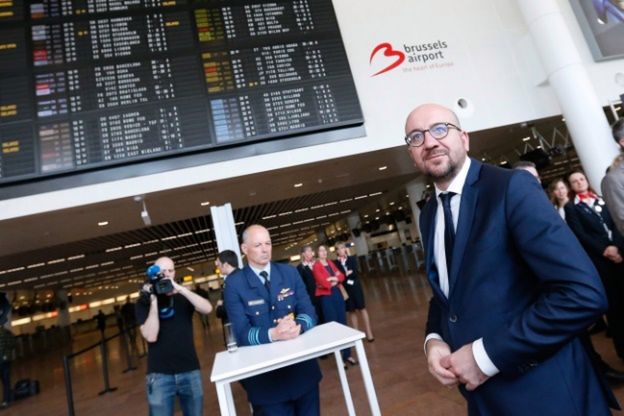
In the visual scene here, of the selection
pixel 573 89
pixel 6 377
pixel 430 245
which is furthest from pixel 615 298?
pixel 6 377

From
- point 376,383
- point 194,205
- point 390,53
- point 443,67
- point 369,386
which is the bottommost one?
point 376,383

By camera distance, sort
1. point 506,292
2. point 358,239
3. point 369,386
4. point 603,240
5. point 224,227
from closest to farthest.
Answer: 1. point 506,292
2. point 369,386
3. point 603,240
4. point 224,227
5. point 358,239

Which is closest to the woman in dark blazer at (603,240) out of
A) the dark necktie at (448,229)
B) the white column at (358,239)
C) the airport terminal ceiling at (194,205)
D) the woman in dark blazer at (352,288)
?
the dark necktie at (448,229)

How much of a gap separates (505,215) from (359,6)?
224 inches

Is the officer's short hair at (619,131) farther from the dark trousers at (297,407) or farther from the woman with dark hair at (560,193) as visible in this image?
the dark trousers at (297,407)

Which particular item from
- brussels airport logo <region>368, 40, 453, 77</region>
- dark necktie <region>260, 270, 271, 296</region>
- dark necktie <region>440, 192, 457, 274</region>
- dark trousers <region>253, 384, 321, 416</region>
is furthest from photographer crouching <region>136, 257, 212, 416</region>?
brussels airport logo <region>368, 40, 453, 77</region>

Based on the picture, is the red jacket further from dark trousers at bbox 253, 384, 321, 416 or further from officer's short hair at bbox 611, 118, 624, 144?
officer's short hair at bbox 611, 118, 624, 144

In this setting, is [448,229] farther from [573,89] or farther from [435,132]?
[573,89]

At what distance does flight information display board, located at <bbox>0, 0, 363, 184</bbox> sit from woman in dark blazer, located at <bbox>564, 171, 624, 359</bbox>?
2678 mm

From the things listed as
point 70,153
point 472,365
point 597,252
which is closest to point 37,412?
point 70,153

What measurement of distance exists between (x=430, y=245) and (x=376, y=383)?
2.97 m

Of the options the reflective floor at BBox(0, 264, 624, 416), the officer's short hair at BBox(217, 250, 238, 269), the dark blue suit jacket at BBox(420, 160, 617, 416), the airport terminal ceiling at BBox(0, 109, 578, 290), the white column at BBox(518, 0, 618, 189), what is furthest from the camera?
the airport terminal ceiling at BBox(0, 109, 578, 290)

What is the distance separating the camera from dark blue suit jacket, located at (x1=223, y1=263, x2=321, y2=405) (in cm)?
198

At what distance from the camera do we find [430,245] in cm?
130
